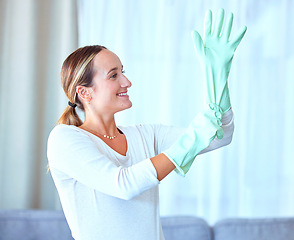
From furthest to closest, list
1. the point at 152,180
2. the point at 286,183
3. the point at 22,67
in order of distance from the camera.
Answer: the point at 286,183 → the point at 22,67 → the point at 152,180

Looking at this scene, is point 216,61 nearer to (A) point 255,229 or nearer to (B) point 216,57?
Result: (B) point 216,57

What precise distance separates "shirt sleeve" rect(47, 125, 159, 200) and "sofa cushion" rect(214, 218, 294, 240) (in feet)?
4.09

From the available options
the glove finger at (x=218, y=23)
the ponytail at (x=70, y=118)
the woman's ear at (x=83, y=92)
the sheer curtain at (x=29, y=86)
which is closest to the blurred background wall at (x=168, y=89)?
the sheer curtain at (x=29, y=86)

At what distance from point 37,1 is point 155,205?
1573mm

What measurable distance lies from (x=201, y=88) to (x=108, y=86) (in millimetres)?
1274

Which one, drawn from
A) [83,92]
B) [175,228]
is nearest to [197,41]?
[83,92]

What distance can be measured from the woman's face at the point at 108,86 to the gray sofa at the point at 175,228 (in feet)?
3.52

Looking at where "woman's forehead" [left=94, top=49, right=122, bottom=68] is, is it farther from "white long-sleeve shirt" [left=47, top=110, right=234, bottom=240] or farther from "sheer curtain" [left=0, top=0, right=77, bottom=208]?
"sheer curtain" [left=0, top=0, right=77, bottom=208]

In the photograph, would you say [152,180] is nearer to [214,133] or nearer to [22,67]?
[214,133]

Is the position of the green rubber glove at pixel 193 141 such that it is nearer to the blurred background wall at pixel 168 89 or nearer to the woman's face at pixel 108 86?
the woman's face at pixel 108 86

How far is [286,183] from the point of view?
8.46ft

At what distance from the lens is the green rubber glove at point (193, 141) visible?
1130 mm

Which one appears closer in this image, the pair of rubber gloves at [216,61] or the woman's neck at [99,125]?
the pair of rubber gloves at [216,61]

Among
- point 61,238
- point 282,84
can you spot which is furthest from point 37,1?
point 282,84
